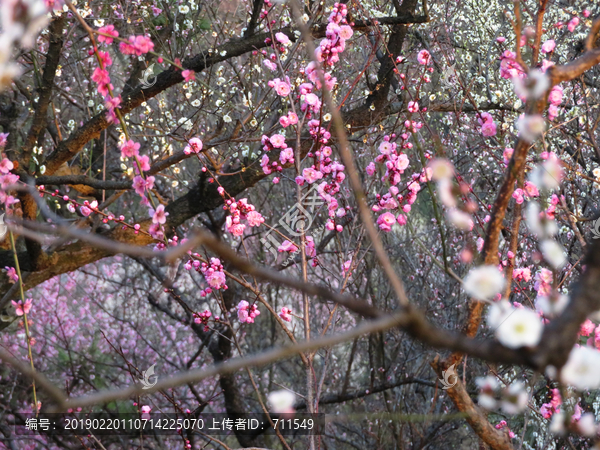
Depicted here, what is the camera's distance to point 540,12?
1.37 meters

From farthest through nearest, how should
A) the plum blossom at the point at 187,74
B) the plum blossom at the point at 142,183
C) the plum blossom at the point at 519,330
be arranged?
the plum blossom at the point at 187,74
the plum blossom at the point at 142,183
the plum blossom at the point at 519,330

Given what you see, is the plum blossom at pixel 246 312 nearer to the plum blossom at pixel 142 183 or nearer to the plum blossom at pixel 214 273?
the plum blossom at pixel 214 273

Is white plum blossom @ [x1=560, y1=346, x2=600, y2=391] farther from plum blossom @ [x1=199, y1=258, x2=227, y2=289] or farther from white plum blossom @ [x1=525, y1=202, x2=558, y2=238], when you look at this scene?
plum blossom @ [x1=199, y1=258, x2=227, y2=289]

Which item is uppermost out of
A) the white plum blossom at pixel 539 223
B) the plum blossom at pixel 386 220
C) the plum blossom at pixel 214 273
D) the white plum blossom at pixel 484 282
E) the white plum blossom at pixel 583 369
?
the plum blossom at pixel 386 220

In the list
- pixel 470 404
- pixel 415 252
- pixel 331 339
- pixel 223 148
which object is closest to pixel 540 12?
pixel 470 404

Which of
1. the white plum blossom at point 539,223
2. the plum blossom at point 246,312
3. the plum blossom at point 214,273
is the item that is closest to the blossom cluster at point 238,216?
the plum blossom at point 214,273

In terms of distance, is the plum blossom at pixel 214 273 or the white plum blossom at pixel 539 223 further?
the plum blossom at pixel 214 273

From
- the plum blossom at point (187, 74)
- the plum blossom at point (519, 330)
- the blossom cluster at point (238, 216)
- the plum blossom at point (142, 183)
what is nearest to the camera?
the plum blossom at point (519, 330)

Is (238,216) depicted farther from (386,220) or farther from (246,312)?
(386,220)

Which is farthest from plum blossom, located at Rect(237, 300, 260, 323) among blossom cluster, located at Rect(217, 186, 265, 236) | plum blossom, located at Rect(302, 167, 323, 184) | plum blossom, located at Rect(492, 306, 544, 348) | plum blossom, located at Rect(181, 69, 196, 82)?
plum blossom, located at Rect(492, 306, 544, 348)

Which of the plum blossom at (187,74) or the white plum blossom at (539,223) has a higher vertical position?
the plum blossom at (187,74)

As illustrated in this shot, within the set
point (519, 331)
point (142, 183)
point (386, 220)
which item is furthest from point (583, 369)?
point (386, 220)

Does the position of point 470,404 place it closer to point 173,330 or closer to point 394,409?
point 394,409

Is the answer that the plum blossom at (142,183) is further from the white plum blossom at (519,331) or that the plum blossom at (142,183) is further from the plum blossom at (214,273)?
the white plum blossom at (519,331)
